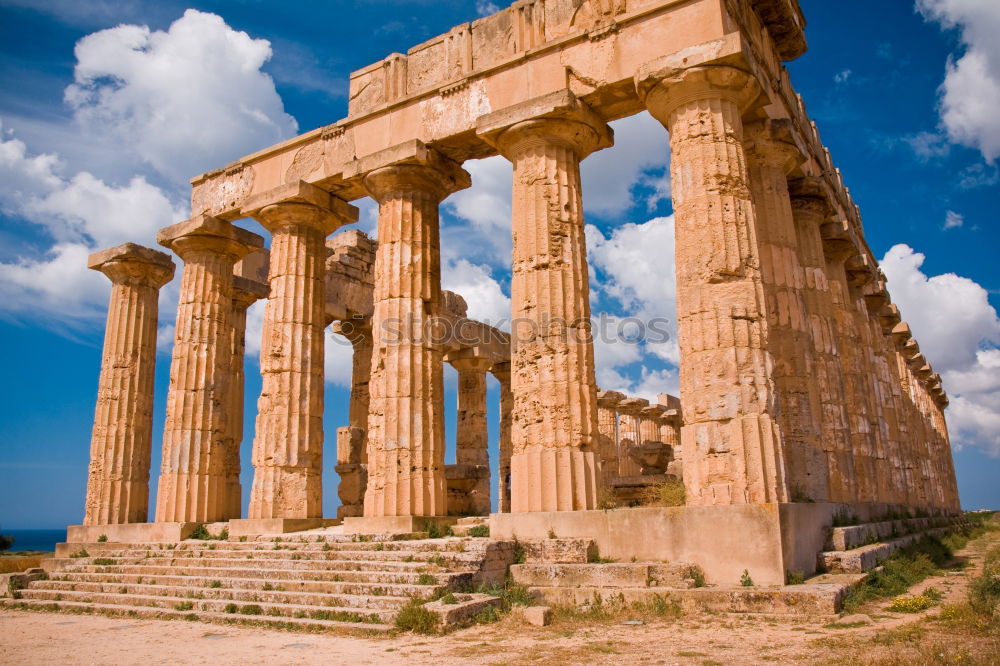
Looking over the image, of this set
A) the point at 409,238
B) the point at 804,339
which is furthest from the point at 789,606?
the point at 409,238

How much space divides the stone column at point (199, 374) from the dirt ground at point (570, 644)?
306 inches

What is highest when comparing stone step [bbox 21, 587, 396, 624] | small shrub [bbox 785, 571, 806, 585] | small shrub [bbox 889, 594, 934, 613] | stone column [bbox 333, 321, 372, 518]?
stone column [bbox 333, 321, 372, 518]

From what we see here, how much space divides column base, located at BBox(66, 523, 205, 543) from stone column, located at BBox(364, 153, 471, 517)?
5088mm

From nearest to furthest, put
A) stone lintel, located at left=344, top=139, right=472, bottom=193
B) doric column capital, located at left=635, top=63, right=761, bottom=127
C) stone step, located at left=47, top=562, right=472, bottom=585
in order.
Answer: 1. stone step, located at left=47, top=562, right=472, bottom=585
2. doric column capital, located at left=635, top=63, right=761, bottom=127
3. stone lintel, located at left=344, top=139, right=472, bottom=193

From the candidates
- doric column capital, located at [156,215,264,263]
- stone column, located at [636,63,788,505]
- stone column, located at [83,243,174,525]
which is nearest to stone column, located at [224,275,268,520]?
stone column, located at [83,243,174,525]

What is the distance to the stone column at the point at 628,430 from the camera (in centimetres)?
3144

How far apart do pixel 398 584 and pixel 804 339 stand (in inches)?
365

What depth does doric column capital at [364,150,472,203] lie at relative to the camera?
632 inches

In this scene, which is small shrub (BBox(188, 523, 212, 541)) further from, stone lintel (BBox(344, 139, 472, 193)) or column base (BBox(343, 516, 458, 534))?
stone lintel (BBox(344, 139, 472, 193))

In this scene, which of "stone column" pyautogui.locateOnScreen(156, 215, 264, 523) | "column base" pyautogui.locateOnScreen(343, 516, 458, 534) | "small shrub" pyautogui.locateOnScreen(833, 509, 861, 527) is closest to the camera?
"small shrub" pyautogui.locateOnScreen(833, 509, 861, 527)

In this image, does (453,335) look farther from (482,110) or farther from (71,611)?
(71,611)

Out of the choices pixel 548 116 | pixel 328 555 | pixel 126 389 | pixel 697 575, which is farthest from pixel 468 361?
pixel 697 575

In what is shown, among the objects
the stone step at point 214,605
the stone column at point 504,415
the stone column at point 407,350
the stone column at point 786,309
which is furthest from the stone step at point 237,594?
the stone column at point 504,415

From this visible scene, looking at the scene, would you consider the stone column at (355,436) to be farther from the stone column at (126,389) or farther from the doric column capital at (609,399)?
the doric column capital at (609,399)
